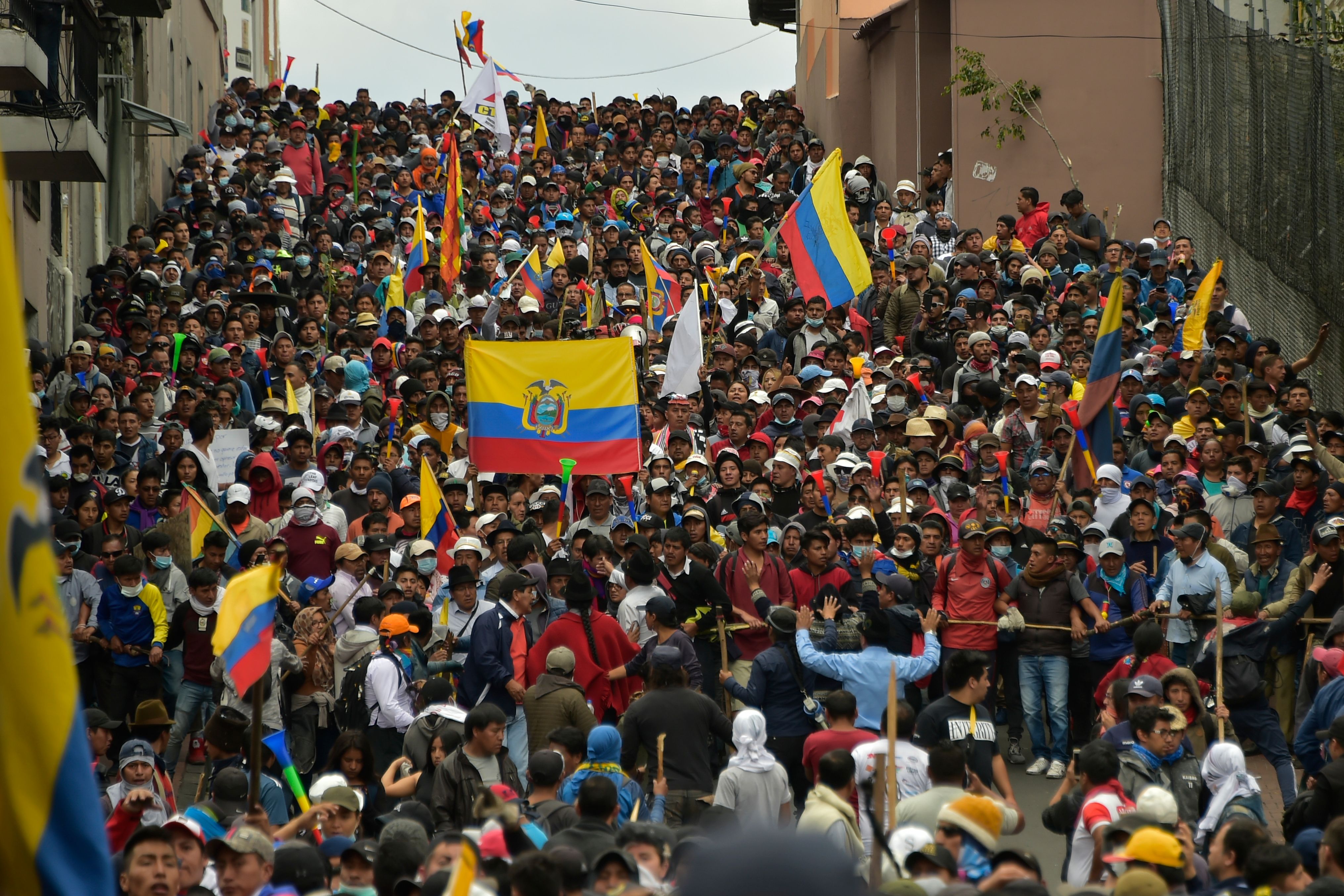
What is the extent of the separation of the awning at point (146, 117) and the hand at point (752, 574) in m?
16.9

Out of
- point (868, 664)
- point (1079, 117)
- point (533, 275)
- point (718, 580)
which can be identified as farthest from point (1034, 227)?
point (868, 664)

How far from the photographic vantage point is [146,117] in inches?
1037

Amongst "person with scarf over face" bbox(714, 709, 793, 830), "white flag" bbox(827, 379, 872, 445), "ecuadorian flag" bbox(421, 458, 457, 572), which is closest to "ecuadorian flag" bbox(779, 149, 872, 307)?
"white flag" bbox(827, 379, 872, 445)

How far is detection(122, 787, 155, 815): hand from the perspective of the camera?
28.7 ft

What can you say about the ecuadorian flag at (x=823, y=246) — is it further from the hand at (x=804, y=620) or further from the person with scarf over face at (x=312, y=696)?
the person with scarf over face at (x=312, y=696)

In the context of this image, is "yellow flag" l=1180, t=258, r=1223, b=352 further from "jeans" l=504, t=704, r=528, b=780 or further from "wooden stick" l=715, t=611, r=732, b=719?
"jeans" l=504, t=704, r=528, b=780

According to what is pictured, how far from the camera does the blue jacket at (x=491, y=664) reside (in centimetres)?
1088

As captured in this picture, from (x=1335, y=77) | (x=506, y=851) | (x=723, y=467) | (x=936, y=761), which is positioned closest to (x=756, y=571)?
(x=723, y=467)

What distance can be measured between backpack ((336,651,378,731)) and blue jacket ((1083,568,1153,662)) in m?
5.01

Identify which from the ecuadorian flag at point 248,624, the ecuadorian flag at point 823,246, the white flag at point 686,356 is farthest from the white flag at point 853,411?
the ecuadorian flag at point 248,624

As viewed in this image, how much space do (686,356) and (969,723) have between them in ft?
26.6

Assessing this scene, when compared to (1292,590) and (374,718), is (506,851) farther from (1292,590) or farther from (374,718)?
(1292,590)

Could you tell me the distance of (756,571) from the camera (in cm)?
1176

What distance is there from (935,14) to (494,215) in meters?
8.91
